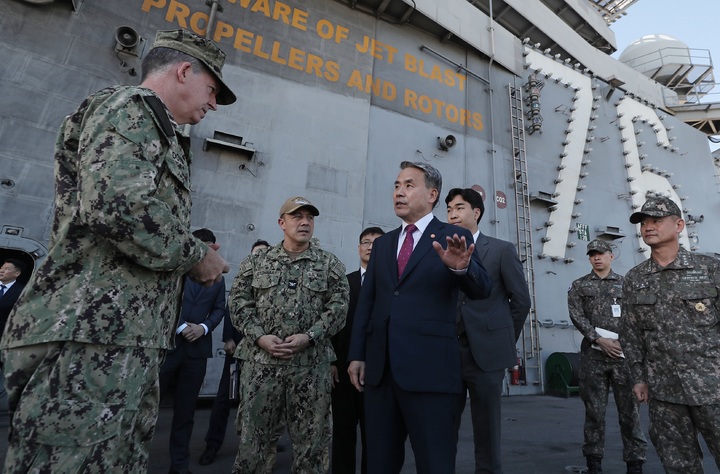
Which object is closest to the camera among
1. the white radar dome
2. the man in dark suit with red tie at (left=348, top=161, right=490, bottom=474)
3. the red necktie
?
the man in dark suit with red tie at (left=348, top=161, right=490, bottom=474)

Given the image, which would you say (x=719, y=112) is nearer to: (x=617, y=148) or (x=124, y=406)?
(x=617, y=148)

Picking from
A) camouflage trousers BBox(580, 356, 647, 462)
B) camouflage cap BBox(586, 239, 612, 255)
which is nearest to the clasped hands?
camouflage trousers BBox(580, 356, 647, 462)

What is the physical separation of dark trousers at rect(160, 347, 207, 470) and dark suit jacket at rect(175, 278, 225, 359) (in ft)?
0.21

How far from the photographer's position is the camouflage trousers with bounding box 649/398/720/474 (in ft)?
6.72

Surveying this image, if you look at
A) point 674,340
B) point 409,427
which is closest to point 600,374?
point 674,340

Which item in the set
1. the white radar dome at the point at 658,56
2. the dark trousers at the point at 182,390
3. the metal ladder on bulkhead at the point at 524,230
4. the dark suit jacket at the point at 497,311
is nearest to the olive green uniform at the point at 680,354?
the dark suit jacket at the point at 497,311

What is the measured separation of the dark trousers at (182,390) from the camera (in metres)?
2.86

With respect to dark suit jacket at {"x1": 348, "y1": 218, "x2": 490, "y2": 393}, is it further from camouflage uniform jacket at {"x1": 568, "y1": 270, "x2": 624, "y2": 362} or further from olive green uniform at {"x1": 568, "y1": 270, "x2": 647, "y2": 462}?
camouflage uniform jacket at {"x1": 568, "y1": 270, "x2": 624, "y2": 362}

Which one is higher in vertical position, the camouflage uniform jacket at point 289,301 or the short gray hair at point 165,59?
the short gray hair at point 165,59

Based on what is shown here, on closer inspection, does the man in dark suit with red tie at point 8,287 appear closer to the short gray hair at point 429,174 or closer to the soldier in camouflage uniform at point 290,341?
the soldier in camouflage uniform at point 290,341

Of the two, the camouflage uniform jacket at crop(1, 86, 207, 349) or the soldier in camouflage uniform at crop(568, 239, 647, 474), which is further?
the soldier in camouflage uniform at crop(568, 239, 647, 474)

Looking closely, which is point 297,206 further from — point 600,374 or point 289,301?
point 600,374

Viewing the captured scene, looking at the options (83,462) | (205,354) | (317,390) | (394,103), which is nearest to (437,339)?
(317,390)

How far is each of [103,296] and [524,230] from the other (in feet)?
26.9
